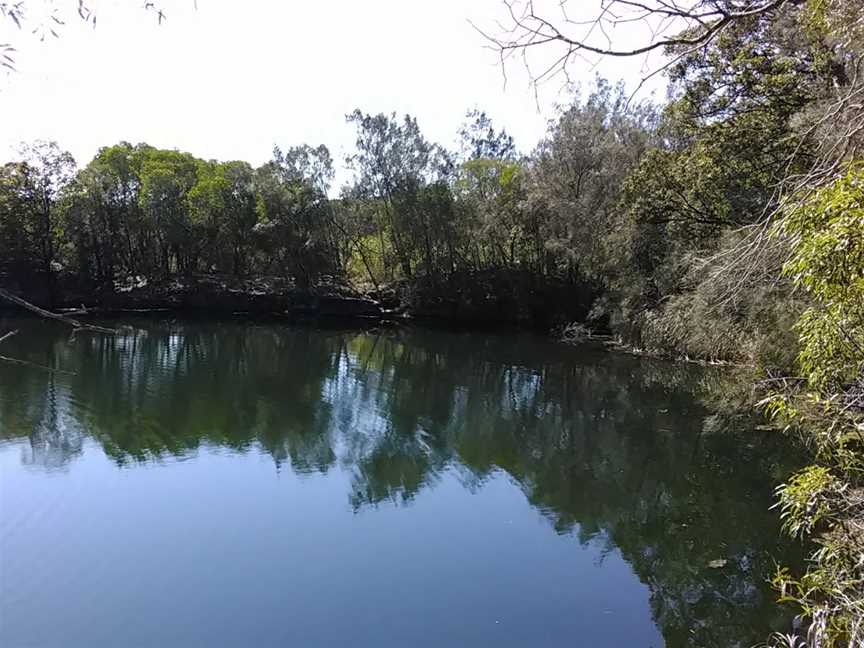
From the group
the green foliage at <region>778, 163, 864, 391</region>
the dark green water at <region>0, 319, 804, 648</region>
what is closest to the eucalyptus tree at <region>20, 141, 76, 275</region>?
the dark green water at <region>0, 319, 804, 648</region>

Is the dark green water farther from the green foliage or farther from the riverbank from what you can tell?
the riverbank

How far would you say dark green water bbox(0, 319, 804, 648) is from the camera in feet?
21.1

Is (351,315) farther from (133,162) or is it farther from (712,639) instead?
(712,639)

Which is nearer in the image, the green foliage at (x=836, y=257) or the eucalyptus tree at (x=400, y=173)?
the green foliage at (x=836, y=257)

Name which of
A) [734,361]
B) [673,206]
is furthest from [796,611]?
[673,206]

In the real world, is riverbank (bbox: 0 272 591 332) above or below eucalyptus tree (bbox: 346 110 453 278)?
below

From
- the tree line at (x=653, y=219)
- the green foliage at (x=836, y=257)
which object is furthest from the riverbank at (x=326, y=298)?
the green foliage at (x=836, y=257)

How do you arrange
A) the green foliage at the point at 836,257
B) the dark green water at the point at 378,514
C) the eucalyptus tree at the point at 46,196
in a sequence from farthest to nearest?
1. the eucalyptus tree at the point at 46,196
2. the dark green water at the point at 378,514
3. the green foliage at the point at 836,257

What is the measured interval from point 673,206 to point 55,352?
62.4ft

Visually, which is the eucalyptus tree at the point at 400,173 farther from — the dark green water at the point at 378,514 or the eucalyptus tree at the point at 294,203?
the dark green water at the point at 378,514

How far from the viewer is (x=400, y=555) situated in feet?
25.6

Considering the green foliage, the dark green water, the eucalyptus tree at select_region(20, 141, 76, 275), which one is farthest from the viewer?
the eucalyptus tree at select_region(20, 141, 76, 275)

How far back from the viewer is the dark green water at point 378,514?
6418 mm

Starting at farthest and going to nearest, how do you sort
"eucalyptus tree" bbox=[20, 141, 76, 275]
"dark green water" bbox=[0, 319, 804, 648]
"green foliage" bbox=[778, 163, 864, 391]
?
"eucalyptus tree" bbox=[20, 141, 76, 275] < "dark green water" bbox=[0, 319, 804, 648] < "green foliage" bbox=[778, 163, 864, 391]
